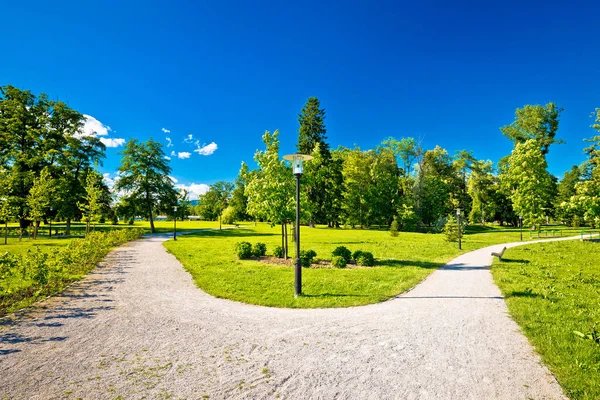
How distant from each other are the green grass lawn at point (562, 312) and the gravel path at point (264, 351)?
0.95ft

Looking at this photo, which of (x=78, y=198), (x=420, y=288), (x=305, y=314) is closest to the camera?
(x=305, y=314)

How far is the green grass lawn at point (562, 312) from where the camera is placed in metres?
4.45

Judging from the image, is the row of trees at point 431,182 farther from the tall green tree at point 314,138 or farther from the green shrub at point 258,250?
the green shrub at point 258,250

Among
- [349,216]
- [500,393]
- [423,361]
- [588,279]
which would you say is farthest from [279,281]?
[349,216]

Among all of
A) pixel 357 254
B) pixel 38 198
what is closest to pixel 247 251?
pixel 357 254

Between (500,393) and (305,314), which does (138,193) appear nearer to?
(305,314)

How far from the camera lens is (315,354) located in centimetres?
504

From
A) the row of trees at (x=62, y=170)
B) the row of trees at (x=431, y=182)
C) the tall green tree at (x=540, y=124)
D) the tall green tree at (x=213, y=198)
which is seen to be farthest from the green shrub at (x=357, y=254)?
the tall green tree at (x=213, y=198)

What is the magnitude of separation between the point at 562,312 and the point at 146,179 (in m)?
41.1

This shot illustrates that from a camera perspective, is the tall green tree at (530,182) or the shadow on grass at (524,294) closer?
the shadow on grass at (524,294)

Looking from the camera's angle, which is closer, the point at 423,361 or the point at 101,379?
the point at 101,379

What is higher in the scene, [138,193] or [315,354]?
[138,193]

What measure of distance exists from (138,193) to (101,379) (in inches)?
1511

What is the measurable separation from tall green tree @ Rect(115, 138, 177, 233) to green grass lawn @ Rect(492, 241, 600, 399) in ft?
125
